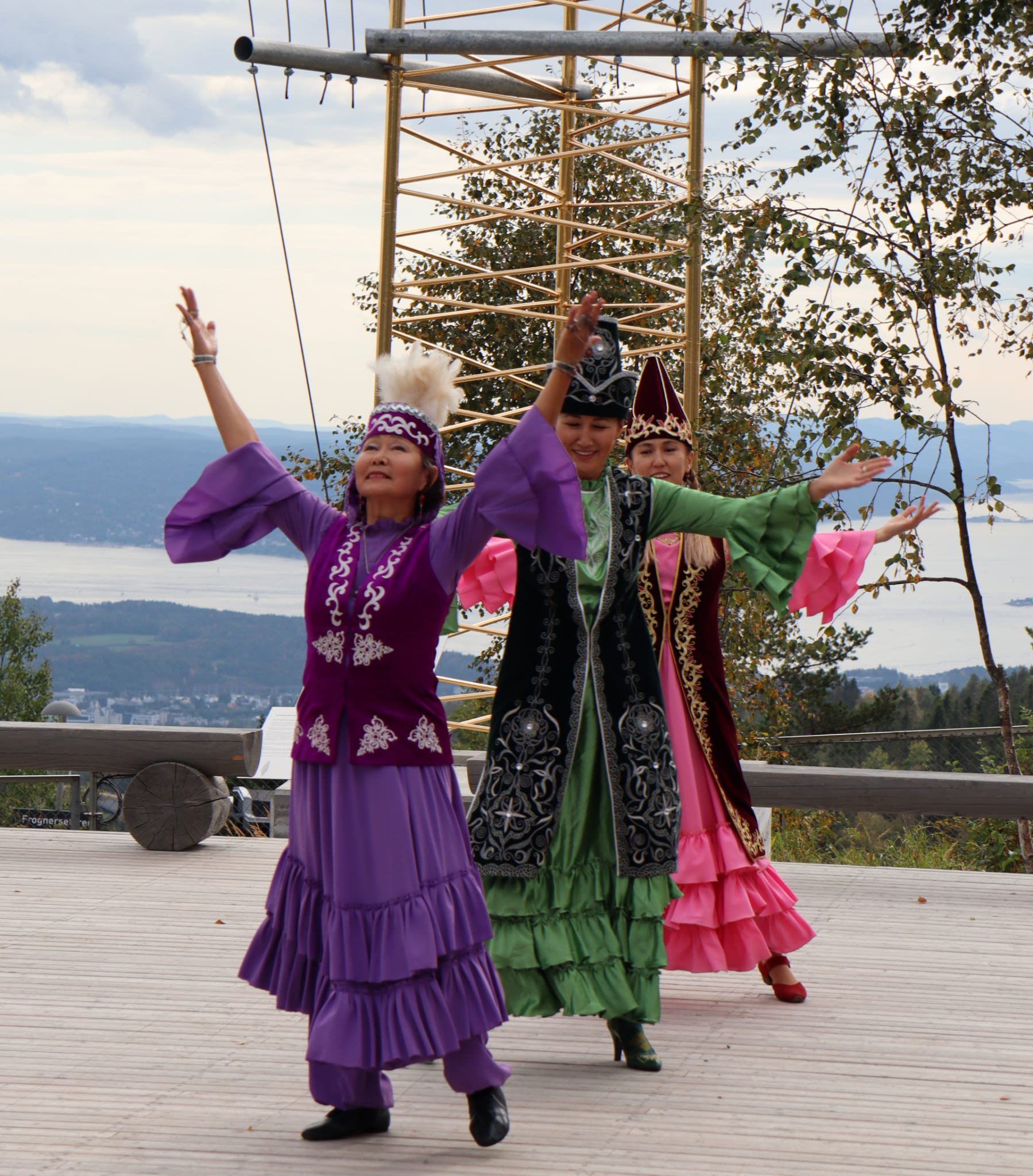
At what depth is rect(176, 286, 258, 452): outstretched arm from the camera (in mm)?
3293

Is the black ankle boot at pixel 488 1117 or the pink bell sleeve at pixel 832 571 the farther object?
the pink bell sleeve at pixel 832 571

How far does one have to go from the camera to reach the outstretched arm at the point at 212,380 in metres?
3.29

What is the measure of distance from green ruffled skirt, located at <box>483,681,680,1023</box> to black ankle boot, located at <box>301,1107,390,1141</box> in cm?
51

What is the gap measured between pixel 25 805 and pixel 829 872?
3824cm

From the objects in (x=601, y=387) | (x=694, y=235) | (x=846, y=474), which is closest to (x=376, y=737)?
(x=601, y=387)

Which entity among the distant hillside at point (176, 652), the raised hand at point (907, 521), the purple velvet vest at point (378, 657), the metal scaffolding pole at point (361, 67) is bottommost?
the purple velvet vest at point (378, 657)

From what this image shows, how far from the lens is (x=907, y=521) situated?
3.93 metres

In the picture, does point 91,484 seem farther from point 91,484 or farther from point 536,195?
point 536,195

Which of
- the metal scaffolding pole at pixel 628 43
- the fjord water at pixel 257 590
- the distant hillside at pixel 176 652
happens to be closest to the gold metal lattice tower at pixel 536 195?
the metal scaffolding pole at pixel 628 43

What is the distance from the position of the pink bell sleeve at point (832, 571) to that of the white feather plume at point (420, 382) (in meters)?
1.32

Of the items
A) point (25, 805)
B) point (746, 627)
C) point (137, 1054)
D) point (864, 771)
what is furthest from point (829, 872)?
point (25, 805)

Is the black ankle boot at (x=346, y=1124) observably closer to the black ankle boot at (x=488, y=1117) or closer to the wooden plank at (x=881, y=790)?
the black ankle boot at (x=488, y=1117)

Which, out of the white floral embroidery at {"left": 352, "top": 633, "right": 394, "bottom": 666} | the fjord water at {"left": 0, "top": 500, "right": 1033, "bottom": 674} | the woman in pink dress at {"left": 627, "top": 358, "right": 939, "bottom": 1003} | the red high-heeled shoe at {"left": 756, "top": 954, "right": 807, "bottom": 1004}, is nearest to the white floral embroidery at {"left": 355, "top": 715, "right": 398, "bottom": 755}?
the white floral embroidery at {"left": 352, "top": 633, "right": 394, "bottom": 666}

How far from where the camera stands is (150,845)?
253 inches
